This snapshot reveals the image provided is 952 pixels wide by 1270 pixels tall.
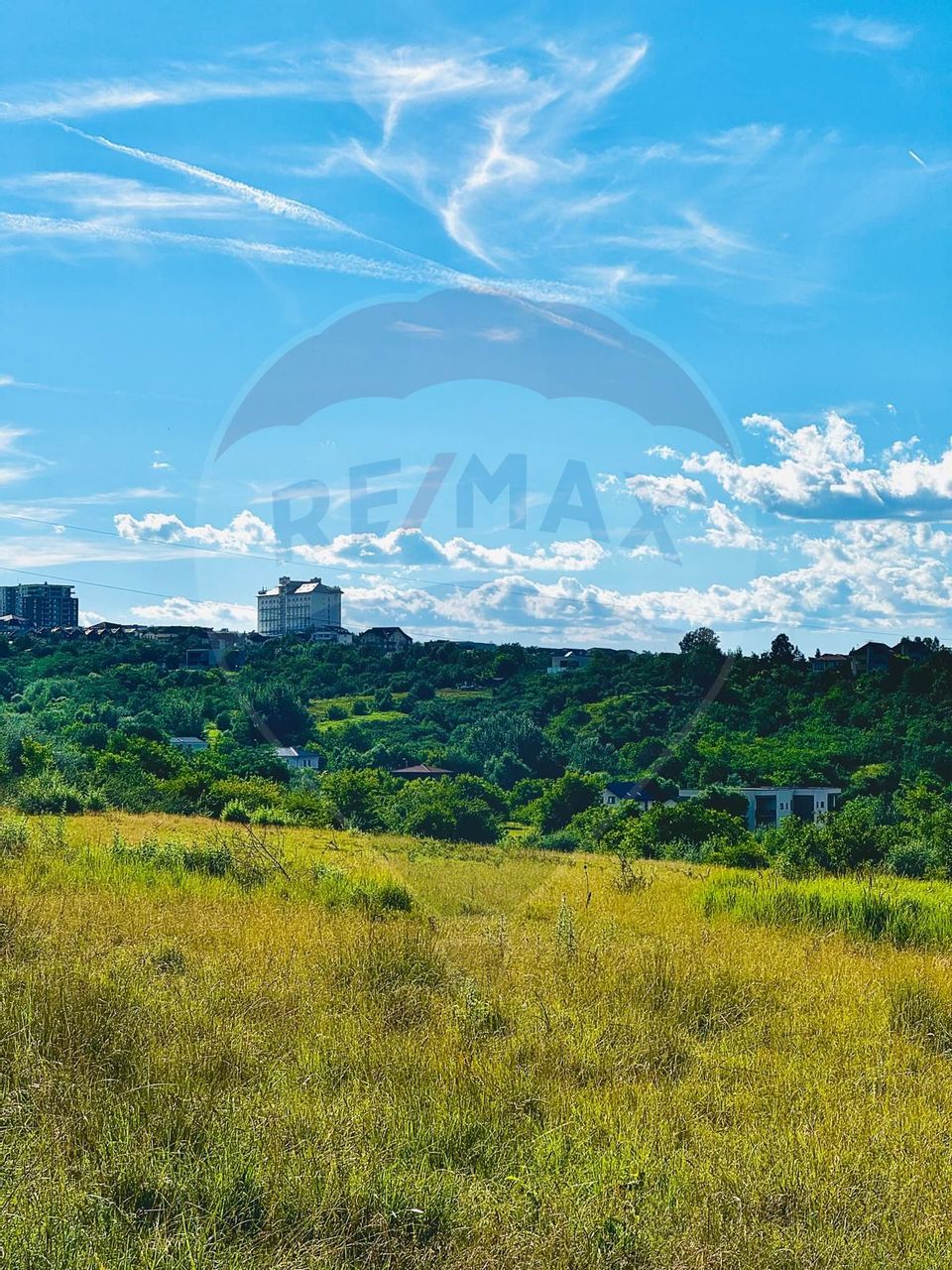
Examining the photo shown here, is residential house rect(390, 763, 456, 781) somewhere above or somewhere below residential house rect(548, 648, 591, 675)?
below

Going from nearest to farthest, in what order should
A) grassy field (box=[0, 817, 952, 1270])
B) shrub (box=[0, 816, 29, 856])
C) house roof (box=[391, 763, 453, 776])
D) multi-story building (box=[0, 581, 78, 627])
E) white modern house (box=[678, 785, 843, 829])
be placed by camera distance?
grassy field (box=[0, 817, 952, 1270]) → shrub (box=[0, 816, 29, 856]) → house roof (box=[391, 763, 453, 776]) → white modern house (box=[678, 785, 843, 829]) → multi-story building (box=[0, 581, 78, 627])

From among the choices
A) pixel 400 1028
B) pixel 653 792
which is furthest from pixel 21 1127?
pixel 653 792

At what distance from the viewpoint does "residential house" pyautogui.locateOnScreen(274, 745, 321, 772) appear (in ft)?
146

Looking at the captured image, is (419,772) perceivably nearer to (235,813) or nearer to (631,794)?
(631,794)

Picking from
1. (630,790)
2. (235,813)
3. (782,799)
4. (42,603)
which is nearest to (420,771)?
(630,790)

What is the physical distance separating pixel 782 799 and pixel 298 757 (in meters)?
22.6

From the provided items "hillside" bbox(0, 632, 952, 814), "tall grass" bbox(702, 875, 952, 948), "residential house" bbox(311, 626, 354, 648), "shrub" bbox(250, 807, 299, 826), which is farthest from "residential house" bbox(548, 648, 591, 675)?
"tall grass" bbox(702, 875, 952, 948)

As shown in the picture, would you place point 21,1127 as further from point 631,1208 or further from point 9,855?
point 9,855

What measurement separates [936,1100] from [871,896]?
6360 millimetres

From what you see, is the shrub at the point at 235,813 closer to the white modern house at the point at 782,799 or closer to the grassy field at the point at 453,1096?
the grassy field at the point at 453,1096

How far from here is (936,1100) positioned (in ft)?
16.7

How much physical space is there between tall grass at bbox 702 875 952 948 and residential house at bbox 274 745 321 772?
33.8 metres

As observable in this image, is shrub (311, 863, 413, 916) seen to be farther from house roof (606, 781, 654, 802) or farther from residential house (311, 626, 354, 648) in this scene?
residential house (311, 626, 354, 648)

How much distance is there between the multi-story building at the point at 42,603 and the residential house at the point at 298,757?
170 feet
